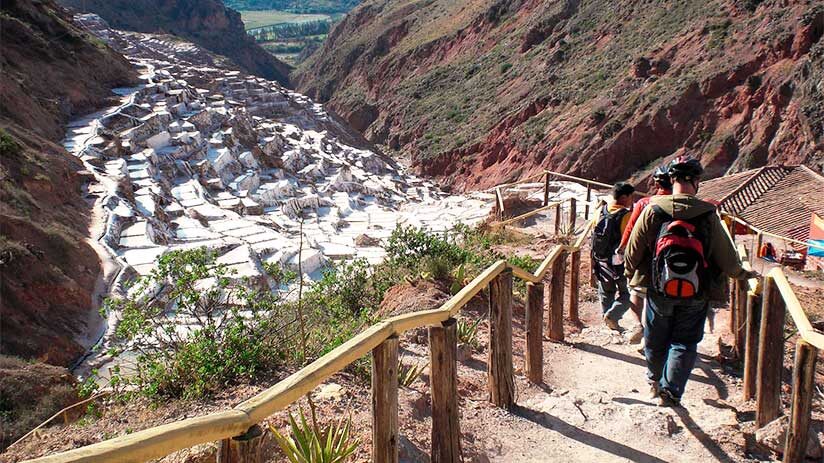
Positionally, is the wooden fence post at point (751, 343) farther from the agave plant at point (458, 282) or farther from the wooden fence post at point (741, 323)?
the agave plant at point (458, 282)

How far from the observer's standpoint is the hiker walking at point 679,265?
10.8ft

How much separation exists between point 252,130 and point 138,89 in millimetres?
4865

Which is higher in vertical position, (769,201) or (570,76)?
(570,76)

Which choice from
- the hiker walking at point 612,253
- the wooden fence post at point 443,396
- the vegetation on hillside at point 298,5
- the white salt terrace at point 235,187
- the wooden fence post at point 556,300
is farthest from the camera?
the vegetation on hillside at point 298,5

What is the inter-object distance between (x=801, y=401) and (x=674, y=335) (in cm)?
93

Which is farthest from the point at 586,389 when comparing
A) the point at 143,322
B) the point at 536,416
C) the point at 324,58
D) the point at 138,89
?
the point at 324,58

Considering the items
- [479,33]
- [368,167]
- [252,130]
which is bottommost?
[368,167]

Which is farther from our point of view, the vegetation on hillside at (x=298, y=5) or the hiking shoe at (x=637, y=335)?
the vegetation on hillside at (x=298, y=5)

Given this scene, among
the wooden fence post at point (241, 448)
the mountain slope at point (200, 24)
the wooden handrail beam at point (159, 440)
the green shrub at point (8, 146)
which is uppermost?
the mountain slope at point (200, 24)

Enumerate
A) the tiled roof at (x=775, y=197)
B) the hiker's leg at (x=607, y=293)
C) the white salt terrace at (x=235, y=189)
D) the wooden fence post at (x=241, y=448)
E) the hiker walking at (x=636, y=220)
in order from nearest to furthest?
the wooden fence post at (x=241, y=448), the hiker walking at (x=636, y=220), the hiker's leg at (x=607, y=293), the tiled roof at (x=775, y=197), the white salt terrace at (x=235, y=189)

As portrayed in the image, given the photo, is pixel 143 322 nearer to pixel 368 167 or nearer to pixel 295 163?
pixel 295 163

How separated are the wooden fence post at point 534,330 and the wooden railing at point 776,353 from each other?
1249mm

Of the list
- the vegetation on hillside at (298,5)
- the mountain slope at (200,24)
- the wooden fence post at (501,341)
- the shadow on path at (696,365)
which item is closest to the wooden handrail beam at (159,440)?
the wooden fence post at (501,341)

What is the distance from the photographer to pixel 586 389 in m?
4.46
